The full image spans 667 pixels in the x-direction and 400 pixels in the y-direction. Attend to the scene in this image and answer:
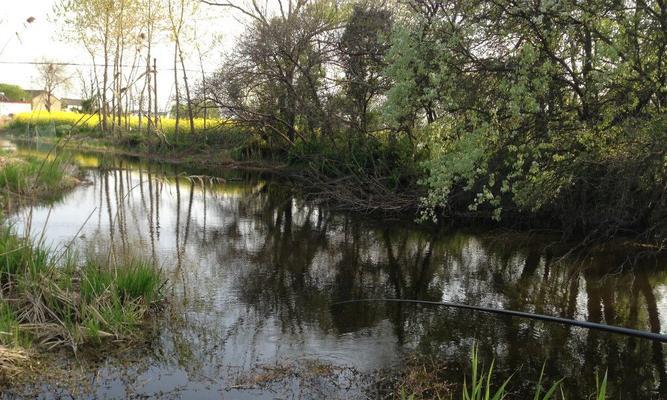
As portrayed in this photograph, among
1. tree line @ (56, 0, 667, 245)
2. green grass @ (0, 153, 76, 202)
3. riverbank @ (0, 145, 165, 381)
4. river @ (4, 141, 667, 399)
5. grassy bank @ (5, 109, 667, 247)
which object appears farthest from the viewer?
green grass @ (0, 153, 76, 202)

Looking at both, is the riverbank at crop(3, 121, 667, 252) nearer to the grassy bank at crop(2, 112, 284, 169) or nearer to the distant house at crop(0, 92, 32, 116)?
the grassy bank at crop(2, 112, 284, 169)

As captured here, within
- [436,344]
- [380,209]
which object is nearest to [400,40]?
[436,344]

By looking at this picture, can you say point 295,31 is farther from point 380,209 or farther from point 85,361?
point 85,361

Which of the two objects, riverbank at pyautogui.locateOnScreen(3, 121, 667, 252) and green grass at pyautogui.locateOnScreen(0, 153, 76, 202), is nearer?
riverbank at pyautogui.locateOnScreen(3, 121, 667, 252)

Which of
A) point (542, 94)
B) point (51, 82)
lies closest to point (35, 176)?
point (51, 82)

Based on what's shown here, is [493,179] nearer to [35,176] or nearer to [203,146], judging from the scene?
[35,176]

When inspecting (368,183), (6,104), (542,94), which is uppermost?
(542,94)

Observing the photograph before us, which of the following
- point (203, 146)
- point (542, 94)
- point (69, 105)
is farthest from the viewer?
point (203, 146)

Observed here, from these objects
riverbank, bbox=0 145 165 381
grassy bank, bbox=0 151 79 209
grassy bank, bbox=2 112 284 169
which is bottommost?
riverbank, bbox=0 145 165 381

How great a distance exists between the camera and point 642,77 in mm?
8641

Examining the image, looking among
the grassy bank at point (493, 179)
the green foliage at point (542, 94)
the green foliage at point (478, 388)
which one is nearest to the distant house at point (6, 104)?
the grassy bank at point (493, 179)

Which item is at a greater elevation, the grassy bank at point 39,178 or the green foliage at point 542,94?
the green foliage at point 542,94

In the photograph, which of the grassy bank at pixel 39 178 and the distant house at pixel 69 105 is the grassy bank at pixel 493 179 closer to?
the distant house at pixel 69 105

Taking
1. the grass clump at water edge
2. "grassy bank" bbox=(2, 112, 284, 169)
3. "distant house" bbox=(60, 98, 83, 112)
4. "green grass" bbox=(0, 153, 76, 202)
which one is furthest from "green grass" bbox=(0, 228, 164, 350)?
"grassy bank" bbox=(2, 112, 284, 169)
